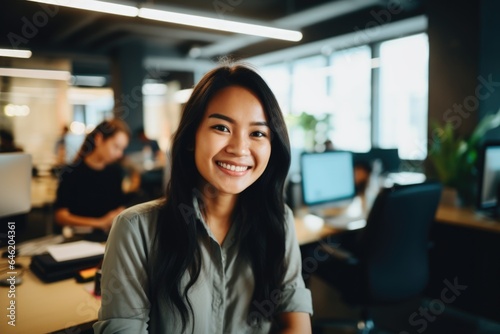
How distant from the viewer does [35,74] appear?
9.09 m

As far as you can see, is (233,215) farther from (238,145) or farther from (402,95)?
(402,95)

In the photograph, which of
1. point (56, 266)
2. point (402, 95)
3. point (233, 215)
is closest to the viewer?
point (233, 215)

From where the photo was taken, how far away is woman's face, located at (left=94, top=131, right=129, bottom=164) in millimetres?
3061

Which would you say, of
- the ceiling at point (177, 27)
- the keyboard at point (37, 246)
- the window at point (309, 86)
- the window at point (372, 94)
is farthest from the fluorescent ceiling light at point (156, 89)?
the keyboard at point (37, 246)

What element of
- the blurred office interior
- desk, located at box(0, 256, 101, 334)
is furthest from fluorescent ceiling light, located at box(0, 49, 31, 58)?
desk, located at box(0, 256, 101, 334)

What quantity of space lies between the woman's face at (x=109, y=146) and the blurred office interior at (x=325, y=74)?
0.59 m

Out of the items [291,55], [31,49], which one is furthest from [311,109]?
[31,49]

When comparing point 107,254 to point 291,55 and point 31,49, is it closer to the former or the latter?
point 291,55

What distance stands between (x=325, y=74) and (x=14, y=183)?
6.73 metres

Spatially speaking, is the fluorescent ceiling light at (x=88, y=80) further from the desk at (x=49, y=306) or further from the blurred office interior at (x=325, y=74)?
the desk at (x=49, y=306)

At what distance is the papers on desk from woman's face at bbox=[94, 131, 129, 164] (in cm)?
122

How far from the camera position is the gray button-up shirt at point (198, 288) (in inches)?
42.9

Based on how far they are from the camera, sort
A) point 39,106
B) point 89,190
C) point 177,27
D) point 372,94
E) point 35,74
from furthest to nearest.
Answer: point 39,106
point 35,74
point 177,27
point 372,94
point 89,190

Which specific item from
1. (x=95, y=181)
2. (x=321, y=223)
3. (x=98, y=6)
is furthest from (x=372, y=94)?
(x=95, y=181)
